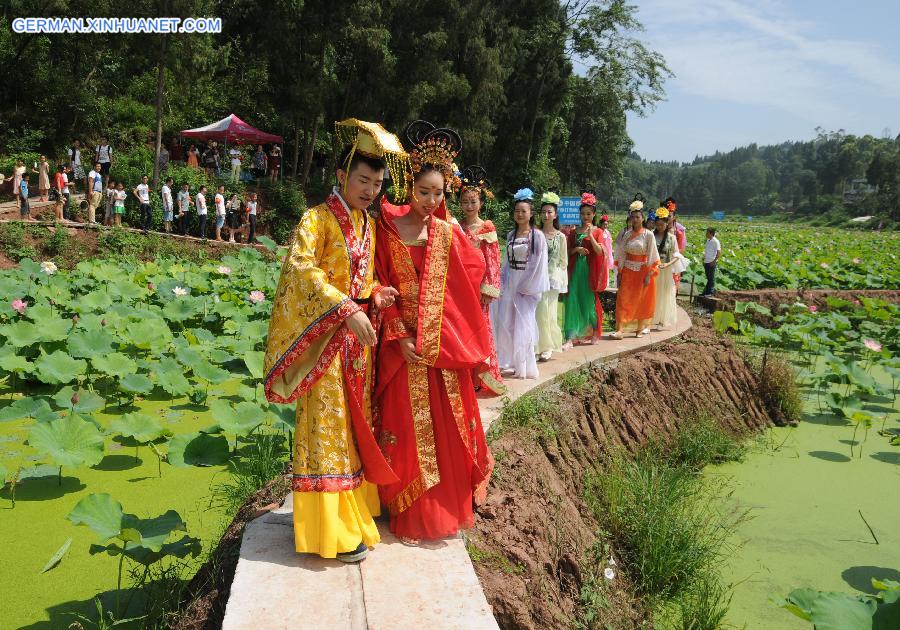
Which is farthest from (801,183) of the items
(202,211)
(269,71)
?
(202,211)

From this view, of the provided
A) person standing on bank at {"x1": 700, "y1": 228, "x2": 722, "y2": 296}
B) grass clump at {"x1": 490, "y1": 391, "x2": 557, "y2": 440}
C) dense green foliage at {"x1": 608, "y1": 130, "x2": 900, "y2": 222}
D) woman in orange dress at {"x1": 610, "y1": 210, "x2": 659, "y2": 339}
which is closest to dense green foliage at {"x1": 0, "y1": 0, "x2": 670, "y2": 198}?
person standing on bank at {"x1": 700, "y1": 228, "x2": 722, "y2": 296}

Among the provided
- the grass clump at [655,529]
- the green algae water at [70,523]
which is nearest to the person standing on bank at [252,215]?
the green algae water at [70,523]

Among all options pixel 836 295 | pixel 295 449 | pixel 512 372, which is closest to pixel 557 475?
pixel 512 372

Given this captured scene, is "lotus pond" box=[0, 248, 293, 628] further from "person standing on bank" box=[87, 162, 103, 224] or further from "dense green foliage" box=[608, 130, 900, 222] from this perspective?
"dense green foliage" box=[608, 130, 900, 222]

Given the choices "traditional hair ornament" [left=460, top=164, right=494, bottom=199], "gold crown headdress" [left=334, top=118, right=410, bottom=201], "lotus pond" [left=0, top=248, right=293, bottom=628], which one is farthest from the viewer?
"traditional hair ornament" [left=460, top=164, right=494, bottom=199]

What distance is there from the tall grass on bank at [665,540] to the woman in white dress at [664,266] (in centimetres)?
379

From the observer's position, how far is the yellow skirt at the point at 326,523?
8.22 feet

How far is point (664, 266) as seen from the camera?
8.49 m

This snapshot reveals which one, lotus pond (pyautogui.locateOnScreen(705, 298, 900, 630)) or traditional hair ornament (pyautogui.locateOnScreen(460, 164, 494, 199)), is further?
traditional hair ornament (pyautogui.locateOnScreen(460, 164, 494, 199))

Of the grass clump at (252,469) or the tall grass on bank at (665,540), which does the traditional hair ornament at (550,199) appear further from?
the grass clump at (252,469)

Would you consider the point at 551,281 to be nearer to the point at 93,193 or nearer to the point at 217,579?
the point at 217,579

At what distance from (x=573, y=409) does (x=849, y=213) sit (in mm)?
66275

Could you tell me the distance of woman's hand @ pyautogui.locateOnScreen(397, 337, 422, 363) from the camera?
280cm

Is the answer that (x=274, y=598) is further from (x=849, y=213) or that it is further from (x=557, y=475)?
(x=849, y=213)
